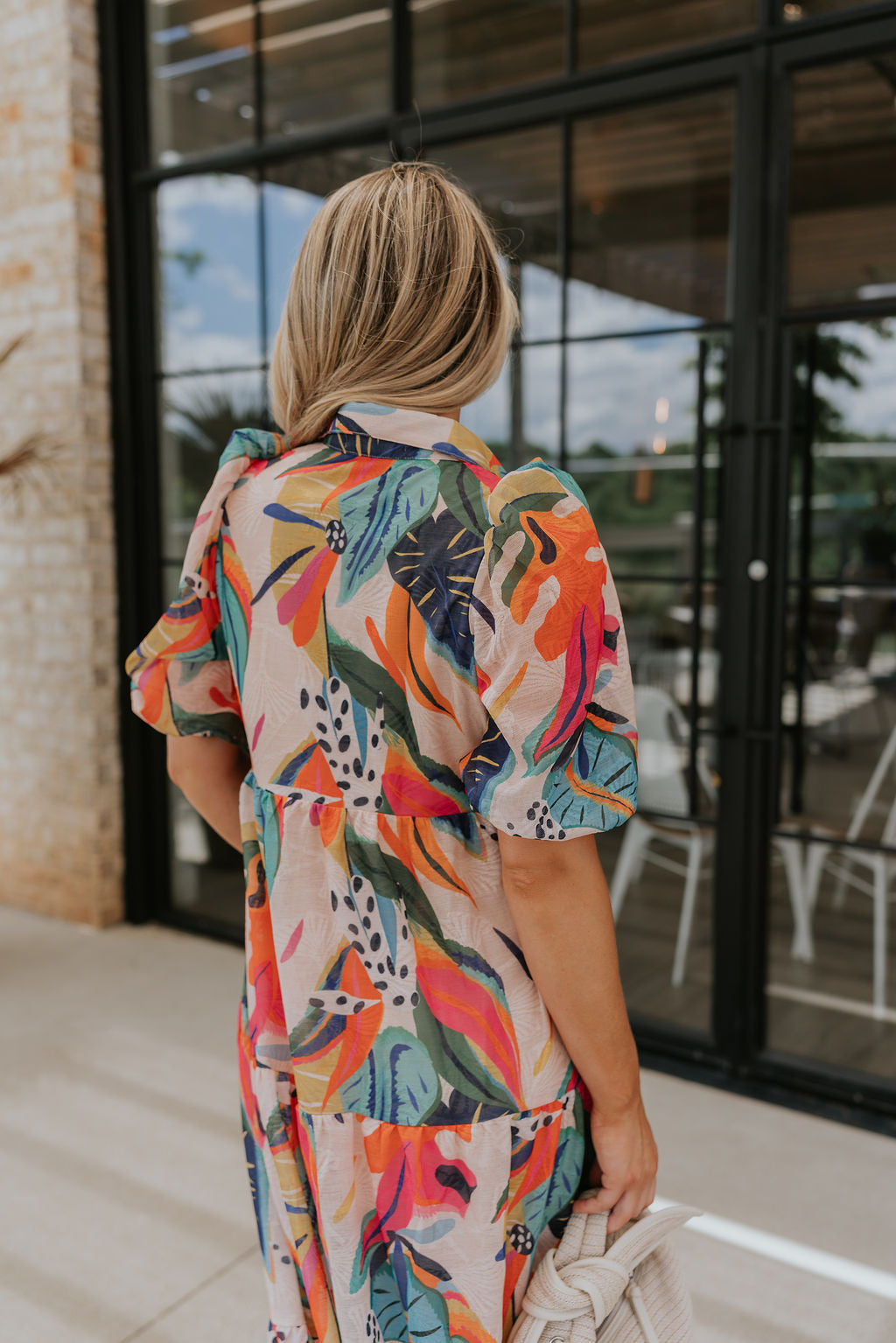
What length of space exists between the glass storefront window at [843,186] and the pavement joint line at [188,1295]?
2.26 m

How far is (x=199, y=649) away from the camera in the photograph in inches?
39.2

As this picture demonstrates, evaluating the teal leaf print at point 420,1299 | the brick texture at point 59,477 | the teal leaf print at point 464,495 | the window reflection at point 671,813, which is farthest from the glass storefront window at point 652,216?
the teal leaf print at point 420,1299

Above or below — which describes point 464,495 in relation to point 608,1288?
above

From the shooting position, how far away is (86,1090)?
2488 millimetres

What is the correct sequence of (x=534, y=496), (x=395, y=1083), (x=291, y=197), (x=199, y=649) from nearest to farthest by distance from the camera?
1. (x=534, y=496)
2. (x=395, y=1083)
3. (x=199, y=649)
4. (x=291, y=197)

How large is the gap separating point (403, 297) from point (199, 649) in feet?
1.24

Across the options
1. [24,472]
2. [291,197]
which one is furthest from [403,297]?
[24,472]

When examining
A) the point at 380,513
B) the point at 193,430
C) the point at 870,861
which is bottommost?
the point at 870,861

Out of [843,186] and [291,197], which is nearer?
[843,186]

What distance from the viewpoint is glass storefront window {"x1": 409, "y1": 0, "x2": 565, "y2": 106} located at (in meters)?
2.60

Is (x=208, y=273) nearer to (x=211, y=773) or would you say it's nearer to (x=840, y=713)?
(x=840, y=713)

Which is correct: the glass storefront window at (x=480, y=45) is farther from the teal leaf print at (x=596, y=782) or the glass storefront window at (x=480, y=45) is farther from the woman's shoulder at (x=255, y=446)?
the teal leaf print at (x=596, y=782)

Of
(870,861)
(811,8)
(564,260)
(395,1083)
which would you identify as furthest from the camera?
(564,260)

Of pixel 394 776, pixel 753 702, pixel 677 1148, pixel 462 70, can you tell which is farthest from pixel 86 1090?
pixel 462 70
